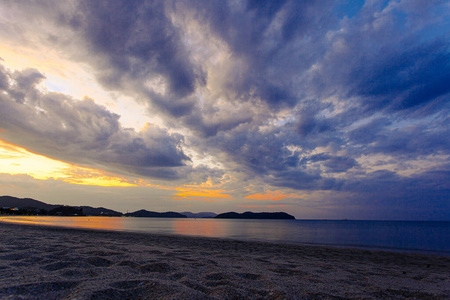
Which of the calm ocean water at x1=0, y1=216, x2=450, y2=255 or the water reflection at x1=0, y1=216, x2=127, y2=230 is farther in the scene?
the water reflection at x1=0, y1=216, x2=127, y2=230

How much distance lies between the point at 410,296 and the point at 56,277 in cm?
752

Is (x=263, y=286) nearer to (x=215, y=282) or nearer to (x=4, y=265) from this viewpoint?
(x=215, y=282)

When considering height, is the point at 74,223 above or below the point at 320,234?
below

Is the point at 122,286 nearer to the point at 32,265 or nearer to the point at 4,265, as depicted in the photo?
the point at 32,265

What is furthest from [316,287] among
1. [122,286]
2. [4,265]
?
[4,265]

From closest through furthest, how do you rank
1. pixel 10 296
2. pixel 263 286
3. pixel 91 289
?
1. pixel 10 296
2. pixel 91 289
3. pixel 263 286

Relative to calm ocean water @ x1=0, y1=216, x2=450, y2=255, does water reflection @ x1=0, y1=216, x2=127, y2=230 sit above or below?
below

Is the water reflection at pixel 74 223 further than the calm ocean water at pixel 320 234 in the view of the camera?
Yes

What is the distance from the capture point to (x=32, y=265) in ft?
18.7

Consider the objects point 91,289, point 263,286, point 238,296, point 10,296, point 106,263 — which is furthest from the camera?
point 106,263

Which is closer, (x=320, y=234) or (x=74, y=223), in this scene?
(x=320, y=234)

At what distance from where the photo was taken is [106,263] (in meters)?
6.47

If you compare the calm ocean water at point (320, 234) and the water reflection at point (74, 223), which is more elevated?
the calm ocean water at point (320, 234)

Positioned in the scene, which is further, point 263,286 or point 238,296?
point 263,286
